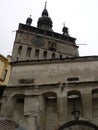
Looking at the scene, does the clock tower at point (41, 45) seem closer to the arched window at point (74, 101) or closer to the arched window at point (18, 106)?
the arched window at point (18, 106)

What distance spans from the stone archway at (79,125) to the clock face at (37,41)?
949 inches

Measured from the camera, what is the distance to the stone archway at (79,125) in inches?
466

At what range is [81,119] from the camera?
465 inches

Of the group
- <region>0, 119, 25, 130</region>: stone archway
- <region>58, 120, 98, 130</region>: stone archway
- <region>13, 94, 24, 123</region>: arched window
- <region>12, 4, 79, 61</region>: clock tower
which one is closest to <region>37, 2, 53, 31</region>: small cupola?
<region>12, 4, 79, 61</region>: clock tower

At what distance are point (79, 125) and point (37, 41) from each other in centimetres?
→ 2470

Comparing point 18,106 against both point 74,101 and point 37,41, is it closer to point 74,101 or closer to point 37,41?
point 74,101

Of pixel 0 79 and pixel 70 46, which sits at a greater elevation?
pixel 70 46

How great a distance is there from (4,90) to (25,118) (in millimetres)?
1984

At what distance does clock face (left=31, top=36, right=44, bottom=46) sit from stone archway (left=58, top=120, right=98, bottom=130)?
24.1 meters

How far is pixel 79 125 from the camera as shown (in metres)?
12.8

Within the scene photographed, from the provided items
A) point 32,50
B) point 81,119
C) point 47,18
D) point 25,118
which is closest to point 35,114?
point 25,118

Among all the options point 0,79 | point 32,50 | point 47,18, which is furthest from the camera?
point 47,18

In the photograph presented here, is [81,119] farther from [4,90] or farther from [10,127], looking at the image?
[4,90]

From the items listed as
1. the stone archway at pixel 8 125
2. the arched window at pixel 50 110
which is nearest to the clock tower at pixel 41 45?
the arched window at pixel 50 110
